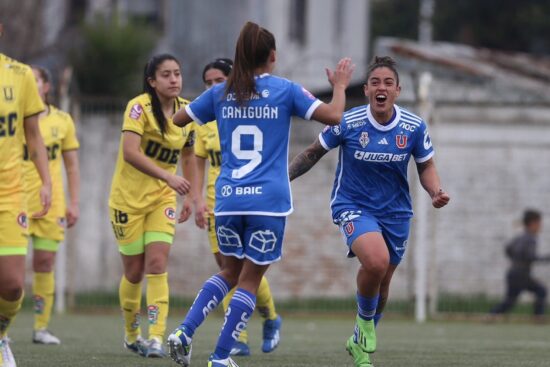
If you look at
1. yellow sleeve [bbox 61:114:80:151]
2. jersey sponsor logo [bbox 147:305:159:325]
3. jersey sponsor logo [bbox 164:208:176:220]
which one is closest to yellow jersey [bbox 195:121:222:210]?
jersey sponsor logo [bbox 164:208:176:220]

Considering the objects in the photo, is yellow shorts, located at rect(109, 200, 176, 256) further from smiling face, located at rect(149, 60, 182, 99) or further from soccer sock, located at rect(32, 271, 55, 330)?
soccer sock, located at rect(32, 271, 55, 330)

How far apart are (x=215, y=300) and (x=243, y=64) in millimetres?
1490

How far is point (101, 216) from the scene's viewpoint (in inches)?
757

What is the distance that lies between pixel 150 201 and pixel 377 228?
205 centimetres

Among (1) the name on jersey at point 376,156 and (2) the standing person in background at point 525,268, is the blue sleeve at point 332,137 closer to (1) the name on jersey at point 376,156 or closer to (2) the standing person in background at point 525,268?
(1) the name on jersey at point 376,156

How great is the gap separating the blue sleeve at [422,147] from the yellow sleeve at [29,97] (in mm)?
2766

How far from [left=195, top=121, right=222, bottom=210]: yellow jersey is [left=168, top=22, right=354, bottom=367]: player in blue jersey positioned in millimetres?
3021

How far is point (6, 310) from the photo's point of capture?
7930 millimetres

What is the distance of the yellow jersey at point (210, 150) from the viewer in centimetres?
1077

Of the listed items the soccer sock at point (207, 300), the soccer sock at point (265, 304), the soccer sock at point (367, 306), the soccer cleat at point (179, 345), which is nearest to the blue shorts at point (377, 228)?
the soccer sock at point (367, 306)

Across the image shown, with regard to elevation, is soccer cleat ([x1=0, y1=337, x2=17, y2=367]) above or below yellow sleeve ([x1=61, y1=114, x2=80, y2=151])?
below

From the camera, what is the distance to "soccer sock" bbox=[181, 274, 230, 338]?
7.85 m

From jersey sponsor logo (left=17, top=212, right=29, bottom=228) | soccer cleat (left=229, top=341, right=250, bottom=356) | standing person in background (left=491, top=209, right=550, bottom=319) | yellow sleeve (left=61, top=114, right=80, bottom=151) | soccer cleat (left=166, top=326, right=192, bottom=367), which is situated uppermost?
yellow sleeve (left=61, top=114, right=80, bottom=151)

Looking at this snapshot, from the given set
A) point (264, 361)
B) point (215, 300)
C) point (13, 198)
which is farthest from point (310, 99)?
point (264, 361)
